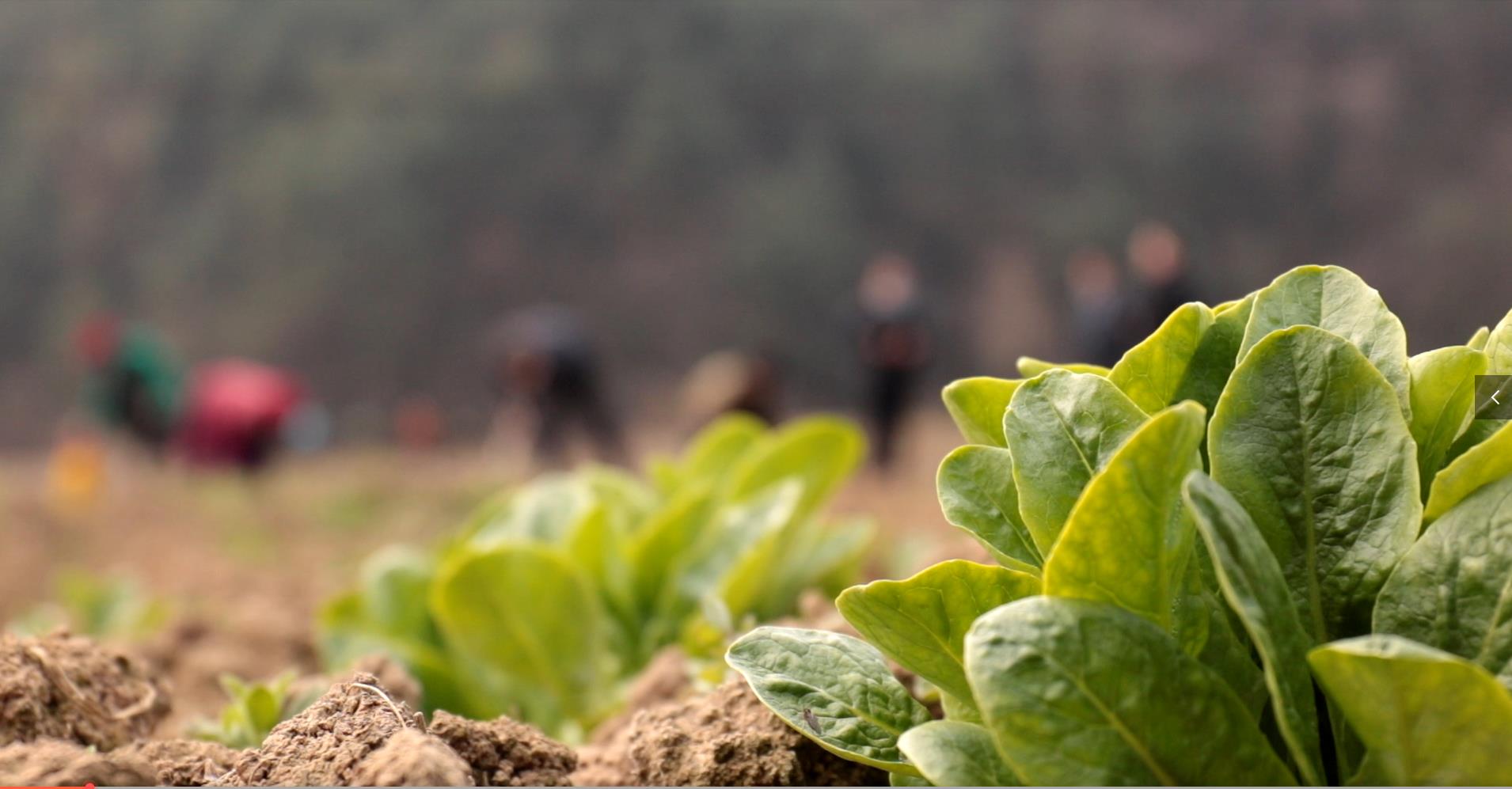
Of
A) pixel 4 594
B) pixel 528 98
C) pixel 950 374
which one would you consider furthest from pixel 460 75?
pixel 4 594

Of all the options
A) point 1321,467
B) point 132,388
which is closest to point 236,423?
point 132,388

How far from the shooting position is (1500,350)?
1.07 meters

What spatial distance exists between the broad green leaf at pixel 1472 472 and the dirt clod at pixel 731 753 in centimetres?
57

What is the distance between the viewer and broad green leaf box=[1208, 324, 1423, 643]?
972 mm

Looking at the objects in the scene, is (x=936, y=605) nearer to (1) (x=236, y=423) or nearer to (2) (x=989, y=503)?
(2) (x=989, y=503)

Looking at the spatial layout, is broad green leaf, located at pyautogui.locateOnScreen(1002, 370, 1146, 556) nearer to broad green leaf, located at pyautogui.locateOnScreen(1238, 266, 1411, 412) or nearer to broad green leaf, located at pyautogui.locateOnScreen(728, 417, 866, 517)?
broad green leaf, located at pyautogui.locateOnScreen(1238, 266, 1411, 412)

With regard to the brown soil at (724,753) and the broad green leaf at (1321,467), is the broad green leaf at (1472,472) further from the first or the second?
the brown soil at (724,753)

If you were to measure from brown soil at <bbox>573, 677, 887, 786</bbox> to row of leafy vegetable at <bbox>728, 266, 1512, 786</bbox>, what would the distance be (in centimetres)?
14

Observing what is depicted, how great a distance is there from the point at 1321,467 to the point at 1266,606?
18cm

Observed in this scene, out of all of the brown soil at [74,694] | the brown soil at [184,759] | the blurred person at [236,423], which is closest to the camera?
the brown soil at [184,759]

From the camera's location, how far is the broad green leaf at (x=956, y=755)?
0.94 m

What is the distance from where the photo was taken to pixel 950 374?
2555 centimetres

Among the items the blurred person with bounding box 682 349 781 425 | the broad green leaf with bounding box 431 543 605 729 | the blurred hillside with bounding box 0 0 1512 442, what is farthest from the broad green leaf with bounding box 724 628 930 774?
the blurred hillside with bounding box 0 0 1512 442

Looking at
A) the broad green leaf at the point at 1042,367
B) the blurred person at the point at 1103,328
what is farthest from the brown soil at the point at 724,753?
the blurred person at the point at 1103,328
